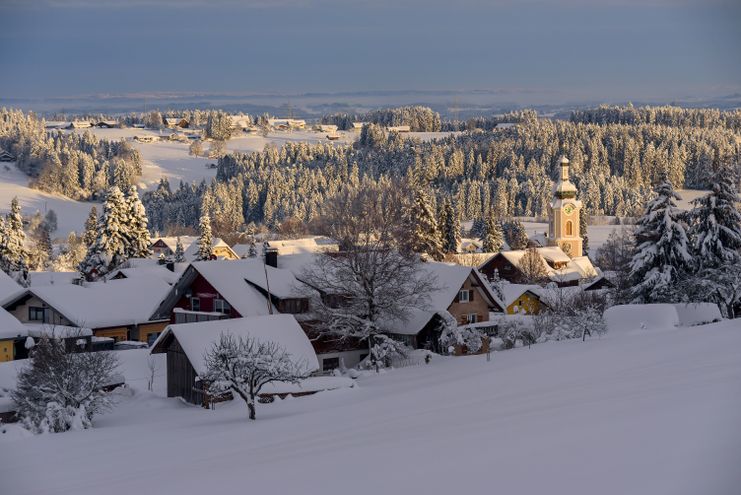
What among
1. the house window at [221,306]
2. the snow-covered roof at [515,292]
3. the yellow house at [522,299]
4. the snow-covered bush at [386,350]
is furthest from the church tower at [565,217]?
the snow-covered bush at [386,350]

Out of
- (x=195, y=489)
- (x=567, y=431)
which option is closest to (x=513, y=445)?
(x=567, y=431)

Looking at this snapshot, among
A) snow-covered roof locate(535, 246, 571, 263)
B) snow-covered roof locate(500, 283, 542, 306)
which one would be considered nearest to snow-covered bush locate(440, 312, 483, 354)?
snow-covered roof locate(500, 283, 542, 306)

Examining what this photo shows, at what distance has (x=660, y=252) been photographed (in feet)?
149

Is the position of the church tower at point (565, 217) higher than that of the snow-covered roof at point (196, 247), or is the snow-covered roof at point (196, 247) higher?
the church tower at point (565, 217)

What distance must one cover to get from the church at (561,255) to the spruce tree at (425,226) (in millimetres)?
7235

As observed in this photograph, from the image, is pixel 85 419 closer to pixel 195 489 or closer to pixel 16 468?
pixel 16 468

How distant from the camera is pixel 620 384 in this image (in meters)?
23.7

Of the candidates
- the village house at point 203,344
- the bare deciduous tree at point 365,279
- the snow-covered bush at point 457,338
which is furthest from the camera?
the snow-covered bush at point 457,338

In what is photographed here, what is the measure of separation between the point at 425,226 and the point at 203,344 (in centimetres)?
4434

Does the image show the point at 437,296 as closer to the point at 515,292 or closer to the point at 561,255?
the point at 515,292

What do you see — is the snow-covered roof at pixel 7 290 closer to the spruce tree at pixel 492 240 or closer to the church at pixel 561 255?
the church at pixel 561 255

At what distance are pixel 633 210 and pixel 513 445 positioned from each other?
177m

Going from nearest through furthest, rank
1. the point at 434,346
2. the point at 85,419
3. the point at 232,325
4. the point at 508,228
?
1. the point at 85,419
2. the point at 232,325
3. the point at 434,346
4. the point at 508,228

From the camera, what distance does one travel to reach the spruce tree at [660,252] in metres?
45.0
